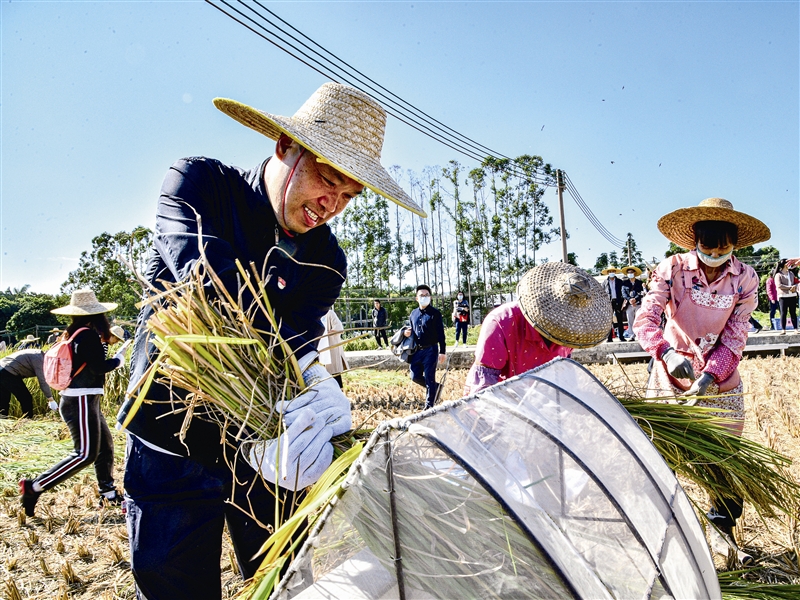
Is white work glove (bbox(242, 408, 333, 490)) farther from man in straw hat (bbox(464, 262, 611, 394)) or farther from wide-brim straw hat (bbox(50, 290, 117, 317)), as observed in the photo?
wide-brim straw hat (bbox(50, 290, 117, 317))

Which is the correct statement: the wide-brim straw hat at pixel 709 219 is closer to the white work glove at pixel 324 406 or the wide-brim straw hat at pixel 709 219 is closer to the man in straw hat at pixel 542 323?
the man in straw hat at pixel 542 323

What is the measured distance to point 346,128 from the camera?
165cm

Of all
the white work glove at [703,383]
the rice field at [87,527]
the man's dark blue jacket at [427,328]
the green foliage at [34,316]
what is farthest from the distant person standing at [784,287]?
the green foliage at [34,316]

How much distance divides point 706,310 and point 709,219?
0.54 m

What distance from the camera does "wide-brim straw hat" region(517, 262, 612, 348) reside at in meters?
2.30

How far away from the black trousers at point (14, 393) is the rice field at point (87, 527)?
462mm

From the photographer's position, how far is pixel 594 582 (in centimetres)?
103

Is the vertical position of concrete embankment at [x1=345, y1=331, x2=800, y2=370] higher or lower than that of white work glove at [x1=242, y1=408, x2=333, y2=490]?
lower

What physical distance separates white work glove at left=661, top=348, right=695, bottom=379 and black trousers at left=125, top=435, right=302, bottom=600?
2.16 m

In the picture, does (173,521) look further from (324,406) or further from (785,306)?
(785,306)

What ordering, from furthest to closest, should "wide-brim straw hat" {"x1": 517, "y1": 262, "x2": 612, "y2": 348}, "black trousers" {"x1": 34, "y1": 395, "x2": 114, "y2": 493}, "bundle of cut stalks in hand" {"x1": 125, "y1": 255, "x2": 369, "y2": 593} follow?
"black trousers" {"x1": 34, "y1": 395, "x2": 114, "y2": 493}
"wide-brim straw hat" {"x1": 517, "y1": 262, "x2": 612, "y2": 348}
"bundle of cut stalks in hand" {"x1": 125, "y1": 255, "x2": 369, "y2": 593}

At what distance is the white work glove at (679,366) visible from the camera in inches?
109

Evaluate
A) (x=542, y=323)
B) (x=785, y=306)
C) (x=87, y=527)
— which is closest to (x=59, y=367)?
(x=87, y=527)

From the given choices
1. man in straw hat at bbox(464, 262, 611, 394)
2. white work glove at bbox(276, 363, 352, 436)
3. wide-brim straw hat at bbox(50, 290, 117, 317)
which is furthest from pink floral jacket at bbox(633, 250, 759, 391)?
wide-brim straw hat at bbox(50, 290, 117, 317)
